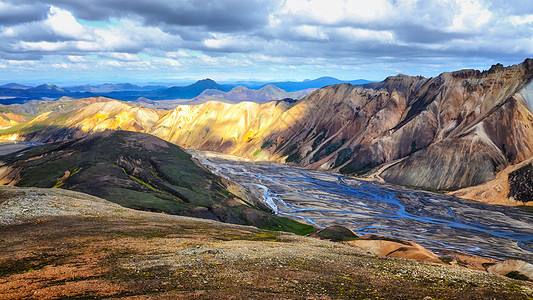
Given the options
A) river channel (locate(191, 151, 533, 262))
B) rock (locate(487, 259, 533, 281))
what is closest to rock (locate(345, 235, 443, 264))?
rock (locate(487, 259, 533, 281))

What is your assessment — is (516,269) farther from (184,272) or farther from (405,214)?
(405,214)

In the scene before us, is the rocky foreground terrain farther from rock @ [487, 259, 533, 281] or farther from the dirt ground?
rock @ [487, 259, 533, 281]

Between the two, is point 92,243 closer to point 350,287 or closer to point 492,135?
point 350,287

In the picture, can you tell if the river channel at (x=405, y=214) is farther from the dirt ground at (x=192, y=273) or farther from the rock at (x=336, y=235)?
the dirt ground at (x=192, y=273)

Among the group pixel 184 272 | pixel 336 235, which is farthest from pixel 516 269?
pixel 184 272

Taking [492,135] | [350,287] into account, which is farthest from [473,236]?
[350,287]

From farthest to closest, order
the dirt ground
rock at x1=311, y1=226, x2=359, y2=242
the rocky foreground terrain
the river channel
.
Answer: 1. the river channel
2. rock at x1=311, y1=226, x2=359, y2=242
3. the rocky foreground terrain
4. the dirt ground
